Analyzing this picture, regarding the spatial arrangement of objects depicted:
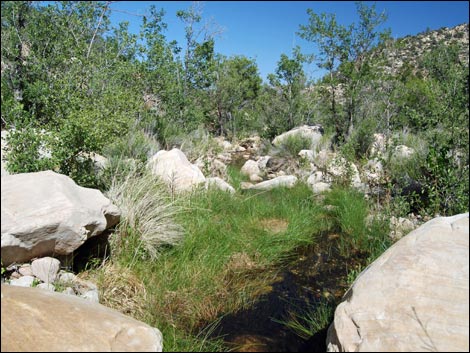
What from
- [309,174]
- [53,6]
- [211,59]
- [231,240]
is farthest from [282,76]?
[231,240]

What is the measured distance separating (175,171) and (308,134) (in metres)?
7.04

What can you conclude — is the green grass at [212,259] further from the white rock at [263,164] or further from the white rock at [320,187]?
the white rock at [263,164]

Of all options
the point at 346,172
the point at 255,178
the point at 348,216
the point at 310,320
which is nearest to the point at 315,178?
the point at 346,172

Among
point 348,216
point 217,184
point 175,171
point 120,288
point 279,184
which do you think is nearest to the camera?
point 120,288

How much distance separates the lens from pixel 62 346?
1897 millimetres

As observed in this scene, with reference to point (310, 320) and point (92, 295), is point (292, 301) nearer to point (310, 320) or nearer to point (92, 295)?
point (310, 320)

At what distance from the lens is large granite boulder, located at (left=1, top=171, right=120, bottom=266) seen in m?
2.99

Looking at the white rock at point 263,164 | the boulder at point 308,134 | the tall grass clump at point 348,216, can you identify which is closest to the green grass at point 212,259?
the tall grass clump at point 348,216

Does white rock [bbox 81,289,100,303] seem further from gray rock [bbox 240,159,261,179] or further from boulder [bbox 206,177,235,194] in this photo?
gray rock [bbox 240,159,261,179]

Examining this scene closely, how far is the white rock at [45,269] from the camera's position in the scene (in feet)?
10.3

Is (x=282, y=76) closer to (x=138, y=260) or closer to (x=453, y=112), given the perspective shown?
(x=453, y=112)

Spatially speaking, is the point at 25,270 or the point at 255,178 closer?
the point at 25,270

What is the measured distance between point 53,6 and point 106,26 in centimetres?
115

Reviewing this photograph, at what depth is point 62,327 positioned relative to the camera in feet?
6.65
